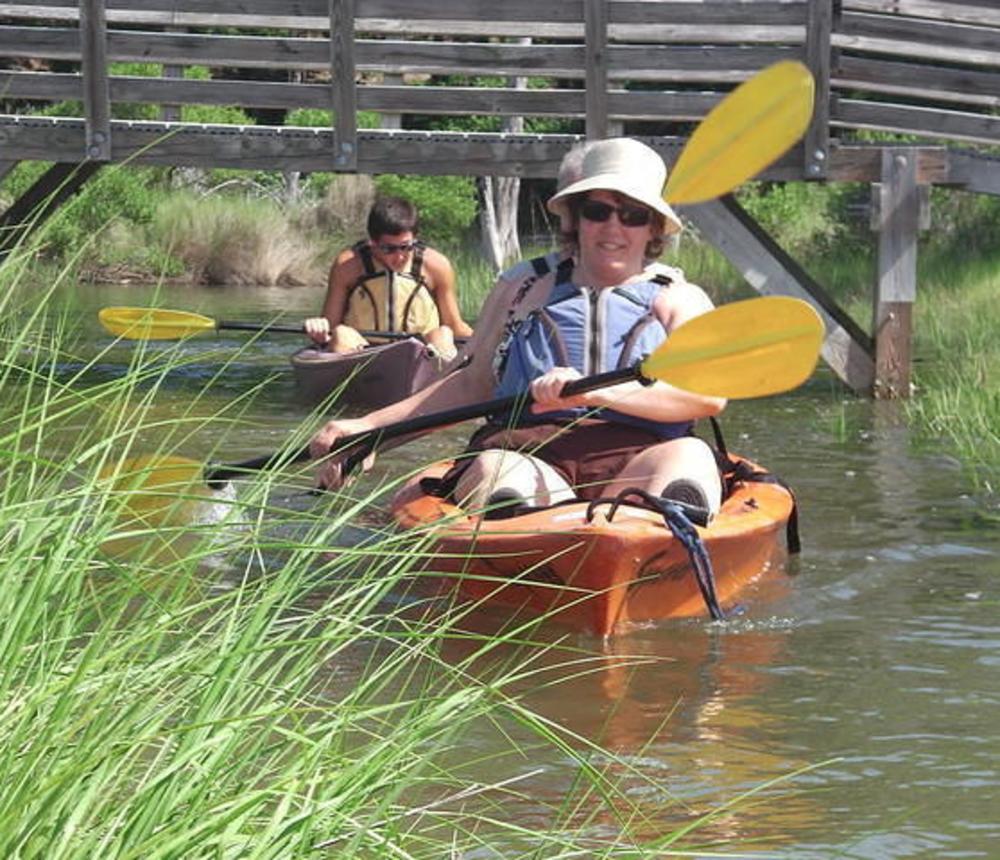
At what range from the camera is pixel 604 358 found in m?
6.85

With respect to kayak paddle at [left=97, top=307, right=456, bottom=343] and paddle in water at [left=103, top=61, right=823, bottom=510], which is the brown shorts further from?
paddle in water at [left=103, top=61, right=823, bottom=510]

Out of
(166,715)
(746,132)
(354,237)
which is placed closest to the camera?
(166,715)

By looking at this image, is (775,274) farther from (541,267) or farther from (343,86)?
(541,267)

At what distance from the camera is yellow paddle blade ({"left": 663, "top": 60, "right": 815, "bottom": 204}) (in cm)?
488

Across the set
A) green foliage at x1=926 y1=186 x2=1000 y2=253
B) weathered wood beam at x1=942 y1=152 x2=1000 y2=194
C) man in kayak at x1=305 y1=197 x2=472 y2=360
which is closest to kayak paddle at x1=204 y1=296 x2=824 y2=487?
man in kayak at x1=305 y1=197 x2=472 y2=360

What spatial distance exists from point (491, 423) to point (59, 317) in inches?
109

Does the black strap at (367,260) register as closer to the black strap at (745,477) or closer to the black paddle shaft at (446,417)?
the black strap at (745,477)

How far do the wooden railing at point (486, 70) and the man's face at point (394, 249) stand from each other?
0.91 meters

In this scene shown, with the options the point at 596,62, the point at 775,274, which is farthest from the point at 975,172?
the point at 596,62

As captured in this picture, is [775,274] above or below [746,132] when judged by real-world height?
below

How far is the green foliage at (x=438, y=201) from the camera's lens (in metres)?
26.1

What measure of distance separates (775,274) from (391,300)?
2.12 m

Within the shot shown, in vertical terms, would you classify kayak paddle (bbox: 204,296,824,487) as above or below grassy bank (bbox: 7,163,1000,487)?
above

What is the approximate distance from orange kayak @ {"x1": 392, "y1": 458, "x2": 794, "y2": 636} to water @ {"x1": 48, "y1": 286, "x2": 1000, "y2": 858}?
0.09 metres
